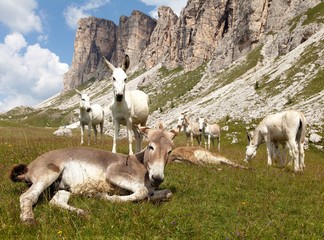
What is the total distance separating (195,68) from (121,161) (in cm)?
18401

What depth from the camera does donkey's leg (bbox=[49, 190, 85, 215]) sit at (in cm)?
605

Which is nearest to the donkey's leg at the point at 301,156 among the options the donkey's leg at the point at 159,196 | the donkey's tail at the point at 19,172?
the donkey's leg at the point at 159,196

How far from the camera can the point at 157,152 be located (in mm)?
6996

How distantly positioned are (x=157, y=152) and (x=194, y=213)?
1553 mm

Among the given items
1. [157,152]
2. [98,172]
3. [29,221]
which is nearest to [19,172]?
[98,172]

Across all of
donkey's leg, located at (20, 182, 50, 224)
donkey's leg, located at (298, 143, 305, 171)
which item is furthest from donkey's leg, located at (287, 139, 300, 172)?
donkey's leg, located at (20, 182, 50, 224)

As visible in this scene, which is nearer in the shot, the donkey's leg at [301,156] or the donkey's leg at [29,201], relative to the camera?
the donkey's leg at [29,201]

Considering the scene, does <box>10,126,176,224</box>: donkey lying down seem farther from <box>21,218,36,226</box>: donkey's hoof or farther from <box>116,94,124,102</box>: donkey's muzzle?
<box>116,94,124,102</box>: donkey's muzzle

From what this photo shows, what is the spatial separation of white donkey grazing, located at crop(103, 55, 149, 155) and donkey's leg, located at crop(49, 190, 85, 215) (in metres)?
4.48

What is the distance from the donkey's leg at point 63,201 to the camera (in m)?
6.05

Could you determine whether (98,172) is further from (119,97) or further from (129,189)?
(119,97)

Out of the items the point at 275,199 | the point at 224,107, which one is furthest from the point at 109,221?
the point at 224,107

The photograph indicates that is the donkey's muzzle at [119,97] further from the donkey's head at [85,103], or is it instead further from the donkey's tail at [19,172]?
the donkey's head at [85,103]

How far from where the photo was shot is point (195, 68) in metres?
188
